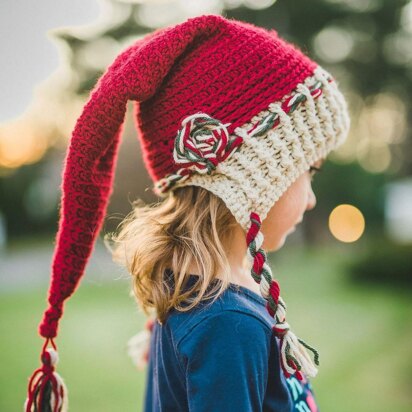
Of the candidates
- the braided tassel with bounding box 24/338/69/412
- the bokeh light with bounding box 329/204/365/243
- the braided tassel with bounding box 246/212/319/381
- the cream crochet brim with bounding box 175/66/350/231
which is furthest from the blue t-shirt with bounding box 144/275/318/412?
the bokeh light with bounding box 329/204/365/243

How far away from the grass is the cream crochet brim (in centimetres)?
275

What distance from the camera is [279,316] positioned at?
1.40 metres

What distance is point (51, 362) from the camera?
65.0 inches

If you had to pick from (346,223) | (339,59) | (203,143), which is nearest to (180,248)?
(203,143)


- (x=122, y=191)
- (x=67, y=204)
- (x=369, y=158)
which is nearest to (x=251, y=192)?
(x=67, y=204)

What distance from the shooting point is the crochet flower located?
1461 millimetres

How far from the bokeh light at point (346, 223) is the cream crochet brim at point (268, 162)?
34.4 feet

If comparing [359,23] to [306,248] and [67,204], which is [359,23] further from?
[67,204]

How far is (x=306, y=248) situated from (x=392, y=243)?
14.0 feet

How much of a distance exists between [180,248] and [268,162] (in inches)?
14.4

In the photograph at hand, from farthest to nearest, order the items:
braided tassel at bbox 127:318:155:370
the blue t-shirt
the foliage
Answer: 1. the foliage
2. braided tassel at bbox 127:318:155:370
3. the blue t-shirt

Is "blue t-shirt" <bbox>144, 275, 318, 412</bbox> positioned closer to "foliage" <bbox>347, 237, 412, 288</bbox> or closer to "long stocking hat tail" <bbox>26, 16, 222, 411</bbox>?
"long stocking hat tail" <bbox>26, 16, 222, 411</bbox>

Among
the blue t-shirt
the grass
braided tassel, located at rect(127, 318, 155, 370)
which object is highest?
the blue t-shirt

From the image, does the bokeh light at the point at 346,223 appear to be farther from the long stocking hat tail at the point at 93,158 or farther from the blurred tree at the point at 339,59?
the long stocking hat tail at the point at 93,158
